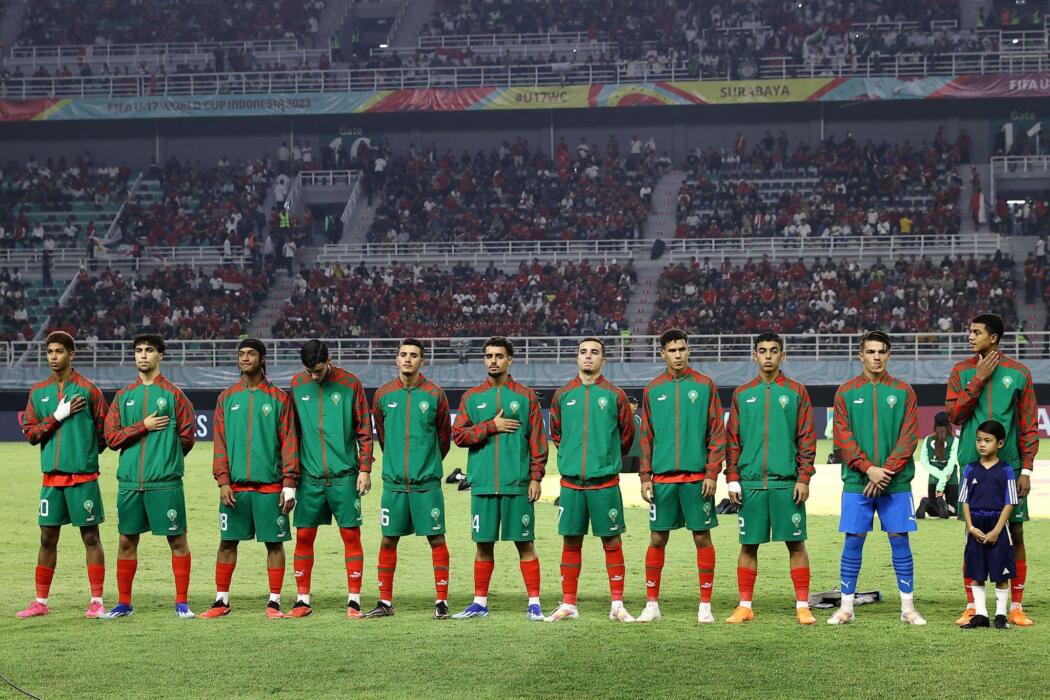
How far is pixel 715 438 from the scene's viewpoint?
11.2 metres

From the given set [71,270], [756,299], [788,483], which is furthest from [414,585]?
[71,270]

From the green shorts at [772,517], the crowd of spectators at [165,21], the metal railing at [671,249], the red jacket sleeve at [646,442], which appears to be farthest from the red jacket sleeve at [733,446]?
the crowd of spectators at [165,21]

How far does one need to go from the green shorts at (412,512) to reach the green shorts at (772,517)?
242 centimetres

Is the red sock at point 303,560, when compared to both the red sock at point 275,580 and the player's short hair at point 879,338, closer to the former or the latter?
the red sock at point 275,580

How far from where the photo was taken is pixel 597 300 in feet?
136

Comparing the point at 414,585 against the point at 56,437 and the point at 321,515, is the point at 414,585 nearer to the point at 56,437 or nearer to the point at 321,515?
the point at 321,515

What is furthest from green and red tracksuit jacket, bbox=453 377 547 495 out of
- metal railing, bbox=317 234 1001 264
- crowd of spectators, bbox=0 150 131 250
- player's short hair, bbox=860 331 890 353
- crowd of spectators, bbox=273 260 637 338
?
crowd of spectators, bbox=0 150 131 250

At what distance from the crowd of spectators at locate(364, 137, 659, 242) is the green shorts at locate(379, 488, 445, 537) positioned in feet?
112

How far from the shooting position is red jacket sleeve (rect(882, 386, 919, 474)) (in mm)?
10820

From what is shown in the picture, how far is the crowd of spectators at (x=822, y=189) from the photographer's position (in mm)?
44219

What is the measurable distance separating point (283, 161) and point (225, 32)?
588cm

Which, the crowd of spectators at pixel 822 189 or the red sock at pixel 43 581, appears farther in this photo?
the crowd of spectators at pixel 822 189

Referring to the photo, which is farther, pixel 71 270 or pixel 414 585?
pixel 71 270

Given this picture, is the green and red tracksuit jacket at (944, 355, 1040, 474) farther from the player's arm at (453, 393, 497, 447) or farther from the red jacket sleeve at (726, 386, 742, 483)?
the player's arm at (453, 393, 497, 447)
